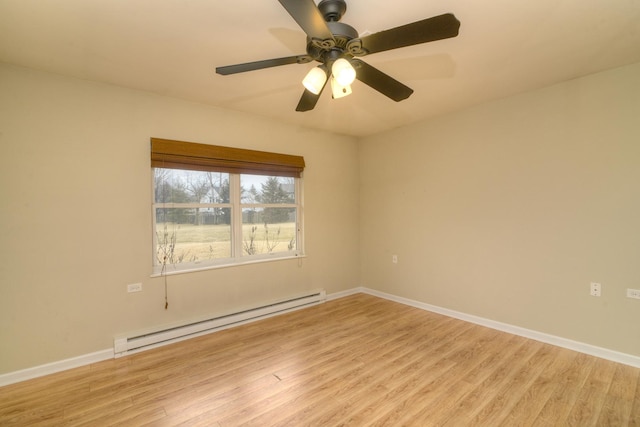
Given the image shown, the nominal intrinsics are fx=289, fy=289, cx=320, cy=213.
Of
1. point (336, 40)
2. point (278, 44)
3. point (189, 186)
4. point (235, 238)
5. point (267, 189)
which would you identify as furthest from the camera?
point (267, 189)

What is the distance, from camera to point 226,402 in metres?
2.06

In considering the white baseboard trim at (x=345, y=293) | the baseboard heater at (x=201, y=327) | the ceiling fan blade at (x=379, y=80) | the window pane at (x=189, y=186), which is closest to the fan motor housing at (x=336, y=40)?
the ceiling fan blade at (x=379, y=80)

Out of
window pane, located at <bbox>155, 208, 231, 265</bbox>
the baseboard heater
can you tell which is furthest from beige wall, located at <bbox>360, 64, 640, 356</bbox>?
window pane, located at <bbox>155, 208, 231, 265</bbox>

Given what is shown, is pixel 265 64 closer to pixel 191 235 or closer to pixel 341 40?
pixel 341 40

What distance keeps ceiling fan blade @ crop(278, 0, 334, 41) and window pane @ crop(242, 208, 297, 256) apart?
2.58 meters

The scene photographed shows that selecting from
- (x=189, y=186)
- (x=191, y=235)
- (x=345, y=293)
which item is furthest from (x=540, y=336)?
(x=189, y=186)

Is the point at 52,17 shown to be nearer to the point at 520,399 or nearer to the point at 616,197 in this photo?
the point at 520,399

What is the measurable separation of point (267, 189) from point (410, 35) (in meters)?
2.79

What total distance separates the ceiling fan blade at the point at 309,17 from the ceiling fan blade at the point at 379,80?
0.96 feet

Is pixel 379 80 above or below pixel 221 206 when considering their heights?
above

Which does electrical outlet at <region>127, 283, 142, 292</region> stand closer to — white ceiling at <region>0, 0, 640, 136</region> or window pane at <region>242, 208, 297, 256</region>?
window pane at <region>242, 208, 297, 256</region>

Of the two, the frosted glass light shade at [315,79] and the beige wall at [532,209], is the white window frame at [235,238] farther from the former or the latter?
the frosted glass light shade at [315,79]

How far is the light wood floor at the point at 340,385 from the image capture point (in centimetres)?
191

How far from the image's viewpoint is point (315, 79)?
1.64 metres
